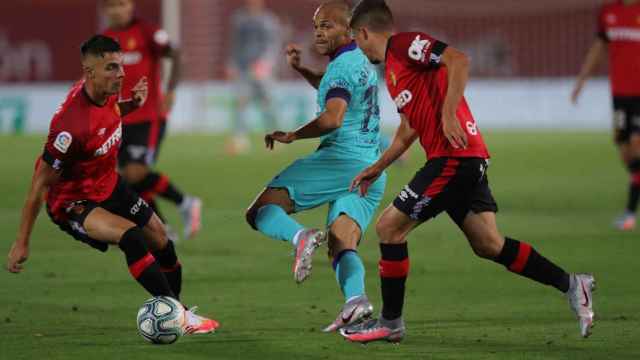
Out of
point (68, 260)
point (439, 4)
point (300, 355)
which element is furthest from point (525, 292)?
point (439, 4)

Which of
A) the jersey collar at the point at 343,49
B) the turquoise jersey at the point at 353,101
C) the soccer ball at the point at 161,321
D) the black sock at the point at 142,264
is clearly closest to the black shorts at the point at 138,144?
the turquoise jersey at the point at 353,101

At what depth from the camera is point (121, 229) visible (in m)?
8.03

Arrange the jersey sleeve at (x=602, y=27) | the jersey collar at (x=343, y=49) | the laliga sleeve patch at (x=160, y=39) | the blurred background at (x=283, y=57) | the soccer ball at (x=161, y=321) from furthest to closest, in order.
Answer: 1. the blurred background at (x=283, y=57)
2. the jersey sleeve at (x=602, y=27)
3. the laliga sleeve patch at (x=160, y=39)
4. the jersey collar at (x=343, y=49)
5. the soccer ball at (x=161, y=321)

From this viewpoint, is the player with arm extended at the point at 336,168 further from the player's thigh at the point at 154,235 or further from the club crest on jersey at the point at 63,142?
the club crest on jersey at the point at 63,142

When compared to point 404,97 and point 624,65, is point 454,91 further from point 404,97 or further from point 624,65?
point 624,65

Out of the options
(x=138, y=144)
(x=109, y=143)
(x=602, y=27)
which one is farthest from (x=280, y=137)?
(x=602, y=27)

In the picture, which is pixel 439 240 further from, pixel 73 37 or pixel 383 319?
pixel 73 37

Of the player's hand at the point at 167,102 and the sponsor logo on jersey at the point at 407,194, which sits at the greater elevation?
the sponsor logo on jersey at the point at 407,194

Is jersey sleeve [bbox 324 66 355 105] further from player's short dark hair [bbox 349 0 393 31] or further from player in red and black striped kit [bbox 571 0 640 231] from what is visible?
player in red and black striped kit [bbox 571 0 640 231]

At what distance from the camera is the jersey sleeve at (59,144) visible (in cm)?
785

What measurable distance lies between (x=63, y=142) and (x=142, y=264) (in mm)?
811

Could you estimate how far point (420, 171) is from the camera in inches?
312

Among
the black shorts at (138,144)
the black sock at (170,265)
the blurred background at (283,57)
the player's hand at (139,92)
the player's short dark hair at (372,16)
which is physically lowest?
the blurred background at (283,57)

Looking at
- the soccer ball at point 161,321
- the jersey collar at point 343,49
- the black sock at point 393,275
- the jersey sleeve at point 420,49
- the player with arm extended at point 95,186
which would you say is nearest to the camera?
the jersey sleeve at point 420,49
